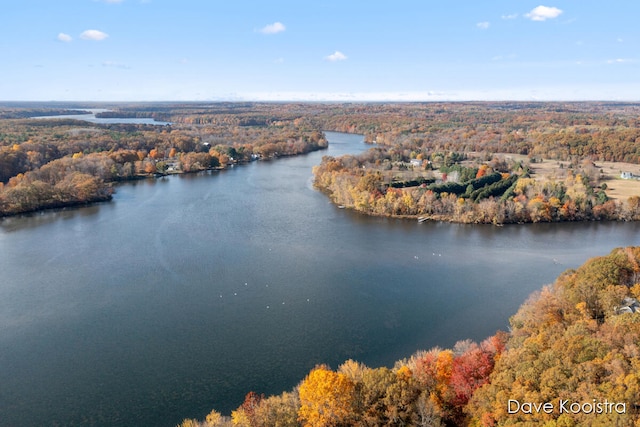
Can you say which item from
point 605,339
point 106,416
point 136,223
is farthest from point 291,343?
point 136,223

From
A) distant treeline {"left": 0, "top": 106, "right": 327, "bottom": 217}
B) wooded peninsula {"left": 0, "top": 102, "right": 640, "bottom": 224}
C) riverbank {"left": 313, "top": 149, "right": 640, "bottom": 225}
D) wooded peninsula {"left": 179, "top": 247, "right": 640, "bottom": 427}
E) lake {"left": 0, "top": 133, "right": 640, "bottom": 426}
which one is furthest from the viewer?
distant treeline {"left": 0, "top": 106, "right": 327, "bottom": 217}

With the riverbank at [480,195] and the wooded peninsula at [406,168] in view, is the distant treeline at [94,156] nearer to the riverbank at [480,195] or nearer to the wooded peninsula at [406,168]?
the wooded peninsula at [406,168]

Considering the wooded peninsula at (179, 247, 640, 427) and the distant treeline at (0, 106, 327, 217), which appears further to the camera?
the distant treeline at (0, 106, 327, 217)

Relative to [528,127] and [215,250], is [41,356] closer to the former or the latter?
[215,250]

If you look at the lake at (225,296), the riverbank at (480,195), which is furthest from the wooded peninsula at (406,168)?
the lake at (225,296)

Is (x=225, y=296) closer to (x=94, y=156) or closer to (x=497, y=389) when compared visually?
(x=497, y=389)

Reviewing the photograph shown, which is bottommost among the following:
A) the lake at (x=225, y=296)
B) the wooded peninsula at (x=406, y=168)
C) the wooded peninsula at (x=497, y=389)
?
the lake at (x=225, y=296)

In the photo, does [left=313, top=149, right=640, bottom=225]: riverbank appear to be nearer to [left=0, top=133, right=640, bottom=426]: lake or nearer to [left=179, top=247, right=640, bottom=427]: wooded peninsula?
[left=0, top=133, right=640, bottom=426]: lake

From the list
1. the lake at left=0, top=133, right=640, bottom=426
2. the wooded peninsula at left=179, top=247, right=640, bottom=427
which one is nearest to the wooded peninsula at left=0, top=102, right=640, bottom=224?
the lake at left=0, top=133, right=640, bottom=426

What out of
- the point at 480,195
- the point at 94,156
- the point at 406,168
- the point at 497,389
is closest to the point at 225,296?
the point at 497,389

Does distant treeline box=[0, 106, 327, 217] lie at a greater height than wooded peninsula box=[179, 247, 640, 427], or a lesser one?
greater
